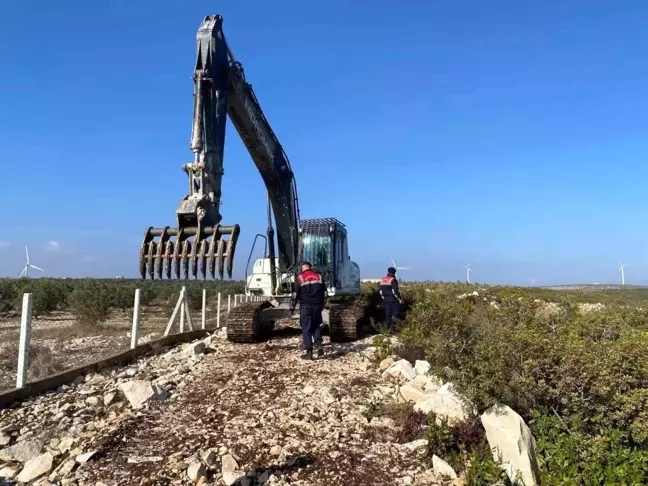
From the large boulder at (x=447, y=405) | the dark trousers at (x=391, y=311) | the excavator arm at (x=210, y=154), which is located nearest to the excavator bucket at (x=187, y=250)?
the excavator arm at (x=210, y=154)

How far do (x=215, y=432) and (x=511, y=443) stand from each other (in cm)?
306

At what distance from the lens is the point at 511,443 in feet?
15.6

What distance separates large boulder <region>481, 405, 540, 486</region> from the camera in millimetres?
4559

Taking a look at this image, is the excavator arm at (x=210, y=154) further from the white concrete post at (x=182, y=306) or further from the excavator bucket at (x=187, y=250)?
the white concrete post at (x=182, y=306)

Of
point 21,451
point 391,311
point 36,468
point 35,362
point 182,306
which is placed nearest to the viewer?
point 36,468

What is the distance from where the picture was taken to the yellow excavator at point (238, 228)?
8.07 m

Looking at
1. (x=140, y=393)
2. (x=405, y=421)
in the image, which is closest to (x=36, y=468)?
(x=140, y=393)

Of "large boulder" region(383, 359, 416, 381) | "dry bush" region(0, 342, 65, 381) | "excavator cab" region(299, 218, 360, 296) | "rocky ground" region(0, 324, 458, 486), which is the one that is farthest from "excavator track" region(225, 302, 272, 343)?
"large boulder" region(383, 359, 416, 381)

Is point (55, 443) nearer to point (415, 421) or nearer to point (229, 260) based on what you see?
point (229, 260)

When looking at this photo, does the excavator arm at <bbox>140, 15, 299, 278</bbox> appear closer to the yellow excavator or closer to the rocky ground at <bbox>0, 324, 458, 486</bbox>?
the yellow excavator

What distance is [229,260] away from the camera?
25.3ft

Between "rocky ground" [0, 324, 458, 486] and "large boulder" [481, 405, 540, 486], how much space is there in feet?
1.82

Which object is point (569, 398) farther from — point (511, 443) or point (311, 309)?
point (311, 309)

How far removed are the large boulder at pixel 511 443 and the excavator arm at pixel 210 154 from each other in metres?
4.18
